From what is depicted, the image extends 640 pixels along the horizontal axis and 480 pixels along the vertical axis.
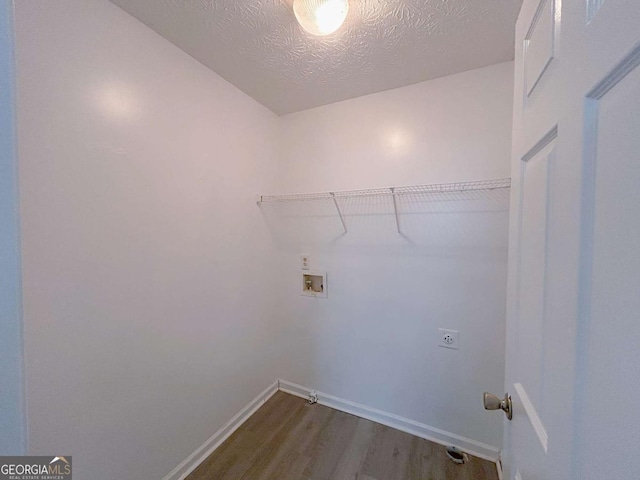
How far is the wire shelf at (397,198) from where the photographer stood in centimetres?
149

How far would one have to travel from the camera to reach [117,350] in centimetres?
116

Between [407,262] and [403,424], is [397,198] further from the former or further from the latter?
[403,424]

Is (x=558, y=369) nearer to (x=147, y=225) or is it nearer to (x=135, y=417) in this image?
(x=147, y=225)

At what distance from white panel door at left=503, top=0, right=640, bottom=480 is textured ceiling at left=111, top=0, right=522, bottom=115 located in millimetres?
685

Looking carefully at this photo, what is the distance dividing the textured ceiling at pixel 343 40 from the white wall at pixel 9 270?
101cm

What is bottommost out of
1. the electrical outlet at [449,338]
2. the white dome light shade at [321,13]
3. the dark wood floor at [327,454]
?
the dark wood floor at [327,454]

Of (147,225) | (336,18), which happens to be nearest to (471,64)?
(336,18)

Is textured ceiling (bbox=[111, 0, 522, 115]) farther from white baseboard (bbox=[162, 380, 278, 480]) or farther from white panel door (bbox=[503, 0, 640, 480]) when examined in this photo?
white baseboard (bbox=[162, 380, 278, 480])

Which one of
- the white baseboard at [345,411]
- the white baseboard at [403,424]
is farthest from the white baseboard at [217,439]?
the white baseboard at [403,424]

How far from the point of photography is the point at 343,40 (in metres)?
1.30

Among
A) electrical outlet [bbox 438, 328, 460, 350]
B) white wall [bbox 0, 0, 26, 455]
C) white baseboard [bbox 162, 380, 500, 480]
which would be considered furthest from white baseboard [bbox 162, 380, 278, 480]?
electrical outlet [bbox 438, 328, 460, 350]

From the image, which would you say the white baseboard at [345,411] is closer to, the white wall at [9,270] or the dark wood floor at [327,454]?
the dark wood floor at [327,454]

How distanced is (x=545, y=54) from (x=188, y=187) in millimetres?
1611

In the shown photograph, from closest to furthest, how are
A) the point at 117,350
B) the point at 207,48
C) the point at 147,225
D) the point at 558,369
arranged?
the point at 558,369 → the point at 117,350 → the point at 147,225 → the point at 207,48
